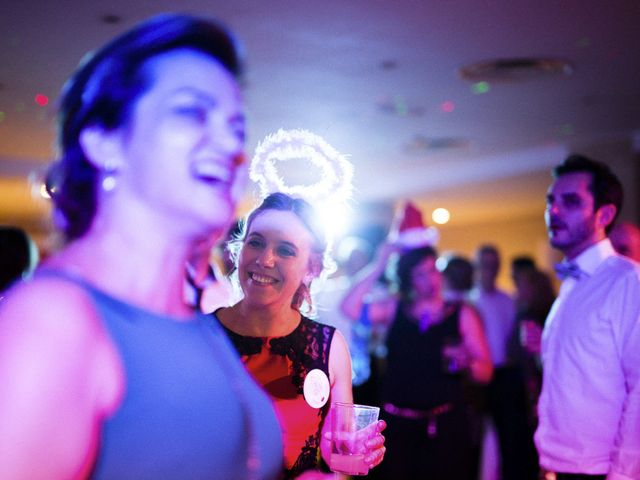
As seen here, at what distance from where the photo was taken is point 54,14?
4.29 metres

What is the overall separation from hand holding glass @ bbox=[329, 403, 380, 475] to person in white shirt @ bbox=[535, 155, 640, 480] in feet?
4.19

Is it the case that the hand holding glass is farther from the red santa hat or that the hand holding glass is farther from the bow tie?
the red santa hat

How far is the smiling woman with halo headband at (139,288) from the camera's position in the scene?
2.35 feet

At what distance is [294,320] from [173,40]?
1.26 m

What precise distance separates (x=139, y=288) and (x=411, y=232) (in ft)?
12.5

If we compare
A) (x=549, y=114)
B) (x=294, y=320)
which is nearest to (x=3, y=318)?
(x=294, y=320)

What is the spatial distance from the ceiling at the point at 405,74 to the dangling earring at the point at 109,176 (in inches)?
119

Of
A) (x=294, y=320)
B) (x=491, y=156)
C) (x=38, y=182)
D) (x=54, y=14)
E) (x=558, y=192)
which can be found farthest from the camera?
(x=491, y=156)

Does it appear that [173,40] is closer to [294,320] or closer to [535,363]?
[294,320]

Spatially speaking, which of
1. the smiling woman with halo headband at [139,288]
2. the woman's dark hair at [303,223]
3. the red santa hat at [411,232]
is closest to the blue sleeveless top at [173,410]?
the smiling woman with halo headband at [139,288]

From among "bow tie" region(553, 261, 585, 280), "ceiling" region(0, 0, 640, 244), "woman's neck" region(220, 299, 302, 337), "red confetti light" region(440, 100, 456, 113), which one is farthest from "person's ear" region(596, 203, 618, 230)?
"red confetti light" region(440, 100, 456, 113)

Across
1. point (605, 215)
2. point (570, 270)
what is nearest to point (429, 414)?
point (570, 270)

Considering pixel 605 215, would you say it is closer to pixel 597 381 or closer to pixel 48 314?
pixel 597 381

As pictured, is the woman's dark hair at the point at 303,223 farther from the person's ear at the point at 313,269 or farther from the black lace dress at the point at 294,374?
the black lace dress at the point at 294,374
